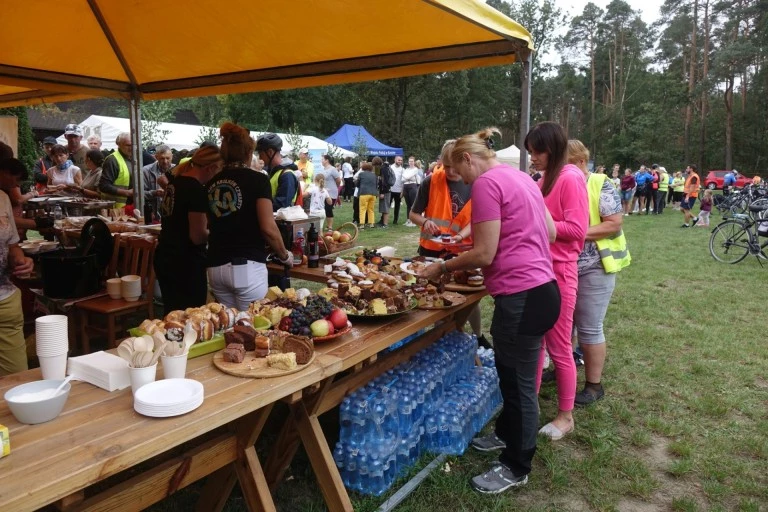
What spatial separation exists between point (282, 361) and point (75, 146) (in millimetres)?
8380

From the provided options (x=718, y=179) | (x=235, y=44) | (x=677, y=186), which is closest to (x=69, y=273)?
(x=235, y=44)

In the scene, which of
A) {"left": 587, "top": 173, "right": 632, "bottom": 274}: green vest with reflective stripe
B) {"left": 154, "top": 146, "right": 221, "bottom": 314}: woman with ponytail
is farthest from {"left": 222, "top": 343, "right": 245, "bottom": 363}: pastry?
{"left": 587, "top": 173, "right": 632, "bottom": 274}: green vest with reflective stripe

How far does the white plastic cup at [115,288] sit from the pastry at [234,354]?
275cm

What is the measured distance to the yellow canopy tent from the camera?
3410 mm

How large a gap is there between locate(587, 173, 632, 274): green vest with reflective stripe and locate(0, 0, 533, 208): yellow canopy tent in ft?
2.05

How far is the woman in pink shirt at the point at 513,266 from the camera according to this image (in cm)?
242

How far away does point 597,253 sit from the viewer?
3.52m

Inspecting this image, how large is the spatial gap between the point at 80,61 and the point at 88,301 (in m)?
2.54

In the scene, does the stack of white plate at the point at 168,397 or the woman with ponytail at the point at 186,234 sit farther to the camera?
the woman with ponytail at the point at 186,234

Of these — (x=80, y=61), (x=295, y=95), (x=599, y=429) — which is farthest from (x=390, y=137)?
(x=599, y=429)


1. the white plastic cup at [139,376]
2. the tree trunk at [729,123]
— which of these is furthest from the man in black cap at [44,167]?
the tree trunk at [729,123]

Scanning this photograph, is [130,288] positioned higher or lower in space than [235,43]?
lower

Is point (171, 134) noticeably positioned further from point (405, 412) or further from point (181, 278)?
point (405, 412)

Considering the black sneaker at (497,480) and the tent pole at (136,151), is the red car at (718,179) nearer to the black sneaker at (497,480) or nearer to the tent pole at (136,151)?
the tent pole at (136,151)
